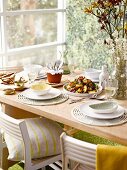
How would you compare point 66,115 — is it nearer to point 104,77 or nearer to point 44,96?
point 44,96

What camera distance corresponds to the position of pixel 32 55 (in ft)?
14.1

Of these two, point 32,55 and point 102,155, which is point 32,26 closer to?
point 32,55

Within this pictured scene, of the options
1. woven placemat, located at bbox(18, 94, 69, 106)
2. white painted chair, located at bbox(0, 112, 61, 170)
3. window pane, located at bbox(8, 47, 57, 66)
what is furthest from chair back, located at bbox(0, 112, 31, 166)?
window pane, located at bbox(8, 47, 57, 66)

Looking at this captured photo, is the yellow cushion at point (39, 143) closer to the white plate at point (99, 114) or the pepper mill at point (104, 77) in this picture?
the white plate at point (99, 114)

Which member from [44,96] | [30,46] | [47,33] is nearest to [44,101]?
[44,96]

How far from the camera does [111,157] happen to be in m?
1.35

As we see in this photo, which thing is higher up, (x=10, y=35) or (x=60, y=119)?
(x=10, y=35)

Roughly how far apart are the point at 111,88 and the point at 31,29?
2470mm

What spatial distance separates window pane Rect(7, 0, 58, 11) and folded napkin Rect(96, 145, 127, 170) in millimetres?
2853

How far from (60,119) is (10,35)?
8.09 feet

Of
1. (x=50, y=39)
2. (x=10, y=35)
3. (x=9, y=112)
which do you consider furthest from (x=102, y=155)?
(x=50, y=39)

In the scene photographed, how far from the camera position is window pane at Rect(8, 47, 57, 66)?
160 inches

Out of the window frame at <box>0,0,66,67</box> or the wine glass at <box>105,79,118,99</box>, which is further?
the window frame at <box>0,0,66,67</box>

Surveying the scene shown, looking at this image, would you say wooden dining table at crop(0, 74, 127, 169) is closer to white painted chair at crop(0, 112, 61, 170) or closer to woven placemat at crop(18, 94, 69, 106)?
woven placemat at crop(18, 94, 69, 106)
